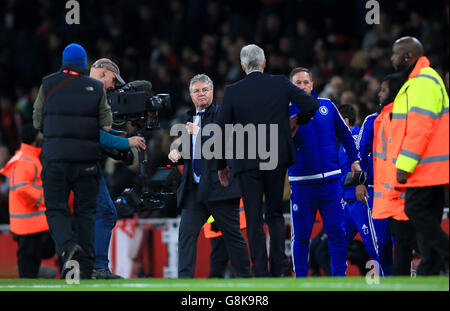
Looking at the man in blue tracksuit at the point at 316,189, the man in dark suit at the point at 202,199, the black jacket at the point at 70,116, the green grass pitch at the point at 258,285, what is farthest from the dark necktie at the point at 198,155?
the green grass pitch at the point at 258,285

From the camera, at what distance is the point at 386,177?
8.52 m

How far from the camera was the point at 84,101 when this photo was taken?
8633 mm

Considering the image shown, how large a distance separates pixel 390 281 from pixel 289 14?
1029 centimetres

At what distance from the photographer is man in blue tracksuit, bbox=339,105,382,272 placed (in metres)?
10.1

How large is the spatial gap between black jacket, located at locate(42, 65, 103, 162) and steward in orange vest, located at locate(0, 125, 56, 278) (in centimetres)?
270

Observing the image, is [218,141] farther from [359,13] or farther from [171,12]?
[171,12]

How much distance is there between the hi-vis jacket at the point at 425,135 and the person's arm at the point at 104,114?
2.57m

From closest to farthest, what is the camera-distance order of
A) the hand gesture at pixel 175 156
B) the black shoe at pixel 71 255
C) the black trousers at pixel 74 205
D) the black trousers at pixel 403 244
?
the black trousers at pixel 403 244 → the black shoe at pixel 71 255 → the black trousers at pixel 74 205 → the hand gesture at pixel 175 156

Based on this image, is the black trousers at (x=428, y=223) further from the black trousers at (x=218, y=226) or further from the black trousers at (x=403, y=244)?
the black trousers at (x=218, y=226)

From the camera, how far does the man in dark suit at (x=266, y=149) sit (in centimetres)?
847

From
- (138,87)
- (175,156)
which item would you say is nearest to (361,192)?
(175,156)

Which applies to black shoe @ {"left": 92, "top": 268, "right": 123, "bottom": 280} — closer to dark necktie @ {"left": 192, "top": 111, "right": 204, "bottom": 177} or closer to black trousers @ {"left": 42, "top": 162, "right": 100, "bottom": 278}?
black trousers @ {"left": 42, "top": 162, "right": 100, "bottom": 278}

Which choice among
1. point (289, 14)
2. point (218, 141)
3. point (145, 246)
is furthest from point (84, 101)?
point (289, 14)

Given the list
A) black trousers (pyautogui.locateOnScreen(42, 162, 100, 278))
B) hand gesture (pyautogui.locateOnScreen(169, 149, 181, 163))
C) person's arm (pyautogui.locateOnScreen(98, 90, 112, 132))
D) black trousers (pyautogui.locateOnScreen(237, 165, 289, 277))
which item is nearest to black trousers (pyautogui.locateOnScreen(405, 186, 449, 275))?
black trousers (pyautogui.locateOnScreen(237, 165, 289, 277))
